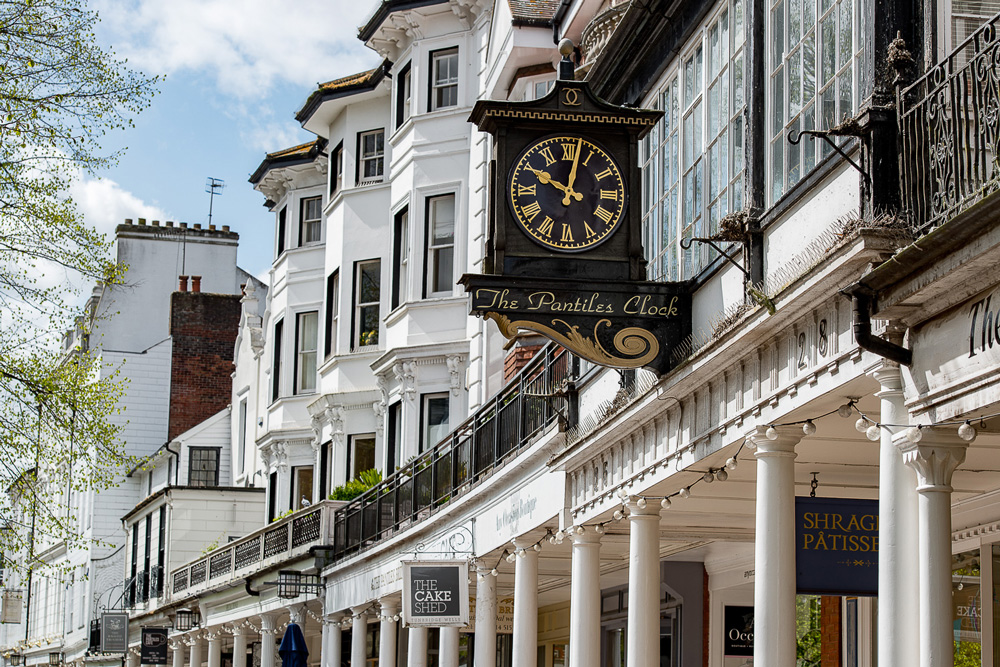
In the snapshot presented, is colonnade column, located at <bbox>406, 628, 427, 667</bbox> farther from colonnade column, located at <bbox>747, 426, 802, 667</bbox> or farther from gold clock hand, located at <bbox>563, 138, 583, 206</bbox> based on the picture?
colonnade column, located at <bbox>747, 426, 802, 667</bbox>

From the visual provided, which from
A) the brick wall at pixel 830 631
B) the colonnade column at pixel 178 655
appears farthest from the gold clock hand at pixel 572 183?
the colonnade column at pixel 178 655

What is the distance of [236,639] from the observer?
3588 centimetres

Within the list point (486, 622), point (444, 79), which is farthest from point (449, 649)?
point (444, 79)

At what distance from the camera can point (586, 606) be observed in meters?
15.6

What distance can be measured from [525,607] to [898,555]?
946 cm

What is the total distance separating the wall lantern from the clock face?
1188 inches

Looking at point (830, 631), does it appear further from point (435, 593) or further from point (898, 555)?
point (898, 555)

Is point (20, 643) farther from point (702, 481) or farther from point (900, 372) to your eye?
point (900, 372)

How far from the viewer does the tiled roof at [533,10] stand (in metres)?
23.7

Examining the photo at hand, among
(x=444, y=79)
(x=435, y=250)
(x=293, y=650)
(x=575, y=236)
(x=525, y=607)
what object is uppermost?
(x=444, y=79)

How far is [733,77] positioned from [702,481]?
349 cm

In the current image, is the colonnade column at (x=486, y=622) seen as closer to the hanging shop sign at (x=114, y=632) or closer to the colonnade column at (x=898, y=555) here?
the colonnade column at (x=898, y=555)

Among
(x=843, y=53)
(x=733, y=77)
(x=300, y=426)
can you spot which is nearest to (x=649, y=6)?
(x=733, y=77)

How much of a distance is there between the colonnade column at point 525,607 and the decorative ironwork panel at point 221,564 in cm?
1941
